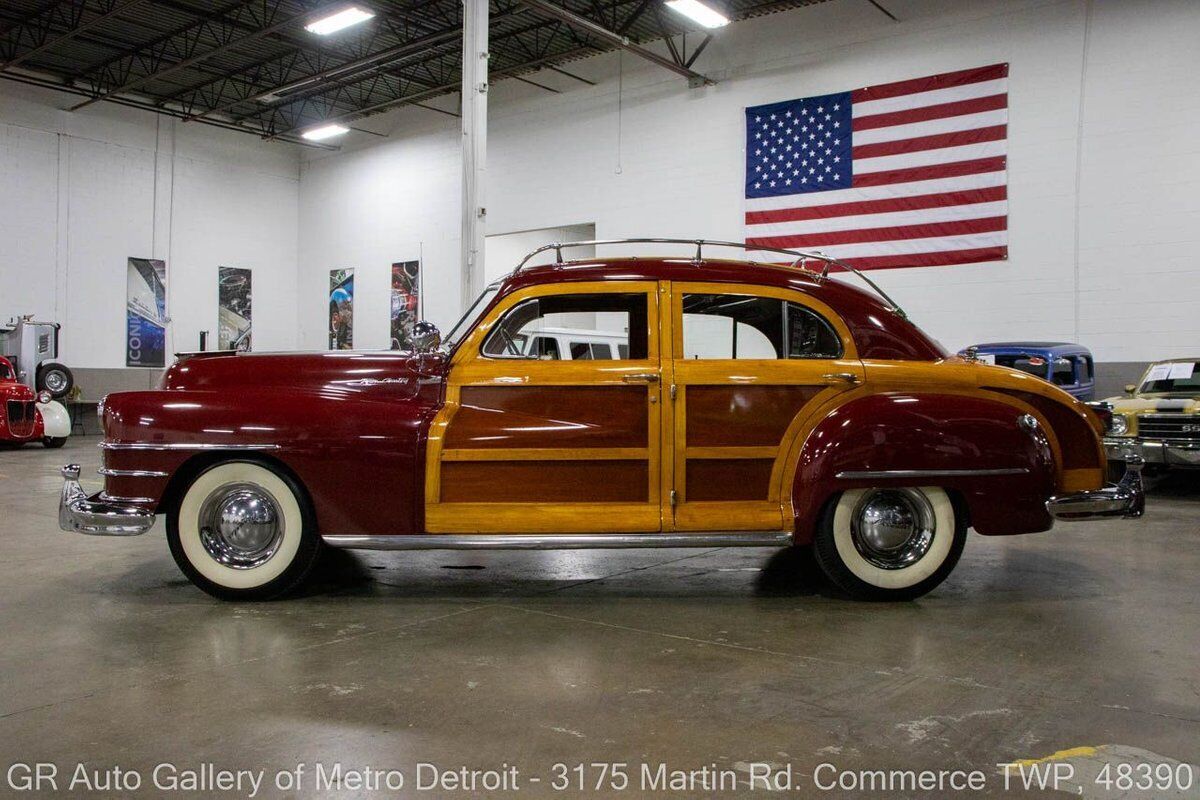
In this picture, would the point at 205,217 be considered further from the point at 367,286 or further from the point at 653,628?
the point at 653,628

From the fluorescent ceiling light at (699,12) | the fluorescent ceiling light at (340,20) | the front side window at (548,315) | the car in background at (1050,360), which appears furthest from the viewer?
the fluorescent ceiling light at (340,20)

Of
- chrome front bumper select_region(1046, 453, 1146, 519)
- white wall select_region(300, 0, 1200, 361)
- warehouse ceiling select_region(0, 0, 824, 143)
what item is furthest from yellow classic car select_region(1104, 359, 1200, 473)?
warehouse ceiling select_region(0, 0, 824, 143)

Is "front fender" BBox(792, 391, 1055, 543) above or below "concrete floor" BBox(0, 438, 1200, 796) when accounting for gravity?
above

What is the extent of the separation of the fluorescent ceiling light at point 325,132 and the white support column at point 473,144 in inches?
401

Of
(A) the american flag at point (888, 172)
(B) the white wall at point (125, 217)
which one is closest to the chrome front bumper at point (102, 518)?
(A) the american flag at point (888, 172)

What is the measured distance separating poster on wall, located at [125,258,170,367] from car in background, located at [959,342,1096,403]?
18105 millimetres

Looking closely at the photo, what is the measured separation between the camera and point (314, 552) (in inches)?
181

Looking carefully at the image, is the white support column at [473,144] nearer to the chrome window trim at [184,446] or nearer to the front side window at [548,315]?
the front side window at [548,315]

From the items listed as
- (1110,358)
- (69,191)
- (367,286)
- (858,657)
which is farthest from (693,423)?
(69,191)

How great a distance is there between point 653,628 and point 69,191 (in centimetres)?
2071

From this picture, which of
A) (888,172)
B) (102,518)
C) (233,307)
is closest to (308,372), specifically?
(102,518)

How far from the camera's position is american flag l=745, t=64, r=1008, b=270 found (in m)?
13.6

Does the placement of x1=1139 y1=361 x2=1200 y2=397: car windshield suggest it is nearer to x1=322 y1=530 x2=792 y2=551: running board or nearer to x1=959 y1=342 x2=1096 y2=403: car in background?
x1=959 y1=342 x2=1096 y2=403: car in background

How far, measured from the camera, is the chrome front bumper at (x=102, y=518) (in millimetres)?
4516
